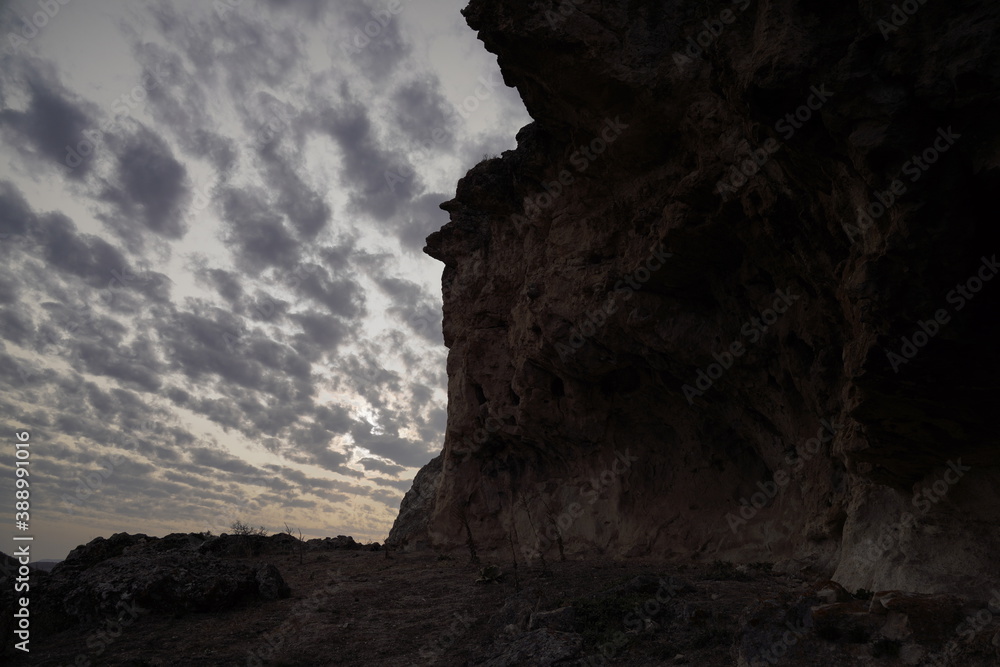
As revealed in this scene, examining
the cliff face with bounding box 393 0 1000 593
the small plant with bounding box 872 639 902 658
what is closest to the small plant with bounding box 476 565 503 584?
the cliff face with bounding box 393 0 1000 593

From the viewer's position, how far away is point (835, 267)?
35.7 feet

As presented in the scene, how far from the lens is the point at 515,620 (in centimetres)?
1152

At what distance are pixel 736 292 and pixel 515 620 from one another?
10.4 m

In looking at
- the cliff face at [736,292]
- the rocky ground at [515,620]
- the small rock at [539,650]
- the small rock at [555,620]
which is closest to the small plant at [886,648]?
the rocky ground at [515,620]

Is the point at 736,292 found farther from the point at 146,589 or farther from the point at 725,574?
the point at 146,589

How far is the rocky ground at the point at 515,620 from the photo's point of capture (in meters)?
7.35

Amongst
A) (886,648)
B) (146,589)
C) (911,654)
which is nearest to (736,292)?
(886,648)

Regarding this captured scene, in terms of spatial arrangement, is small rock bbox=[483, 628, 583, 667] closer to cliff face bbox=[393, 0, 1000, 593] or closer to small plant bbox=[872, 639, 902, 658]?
small plant bbox=[872, 639, 902, 658]

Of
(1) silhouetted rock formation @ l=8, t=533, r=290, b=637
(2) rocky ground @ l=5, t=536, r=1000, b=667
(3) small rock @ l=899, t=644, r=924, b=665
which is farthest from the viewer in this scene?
(1) silhouetted rock formation @ l=8, t=533, r=290, b=637

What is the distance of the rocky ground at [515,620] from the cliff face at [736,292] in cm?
260

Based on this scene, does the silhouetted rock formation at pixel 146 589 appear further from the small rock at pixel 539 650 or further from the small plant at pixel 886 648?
the small plant at pixel 886 648

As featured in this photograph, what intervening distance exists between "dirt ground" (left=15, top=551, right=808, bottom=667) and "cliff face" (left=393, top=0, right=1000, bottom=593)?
339cm

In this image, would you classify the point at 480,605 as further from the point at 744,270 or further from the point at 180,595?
the point at 744,270

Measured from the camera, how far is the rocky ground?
24.1ft
